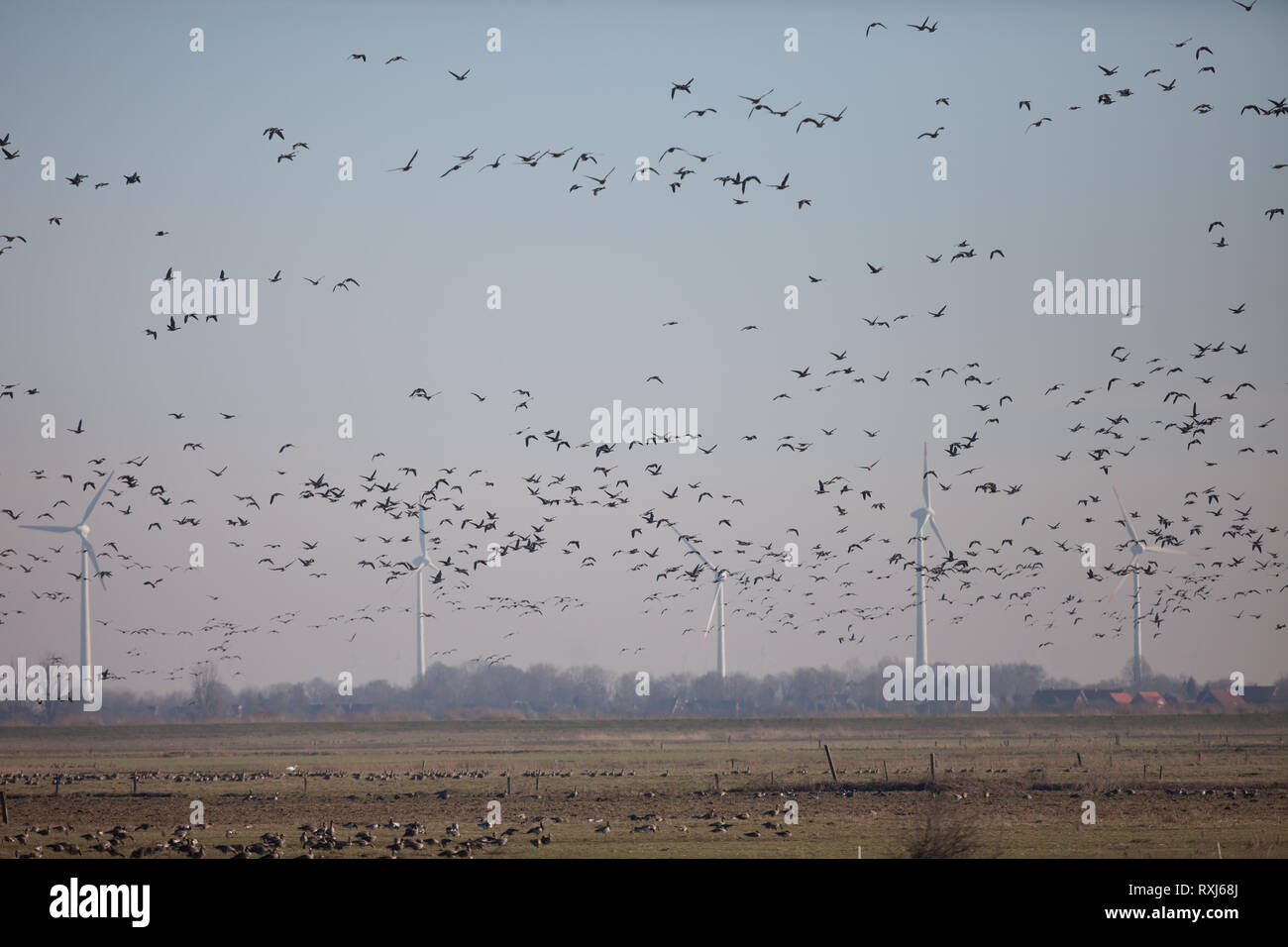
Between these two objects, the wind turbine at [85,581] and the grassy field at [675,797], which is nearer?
the grassy field at [675,797]

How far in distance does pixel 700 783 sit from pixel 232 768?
3540cm

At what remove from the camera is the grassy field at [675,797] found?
142ft

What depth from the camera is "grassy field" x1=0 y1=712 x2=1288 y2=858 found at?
4325cm

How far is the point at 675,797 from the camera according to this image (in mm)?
61031

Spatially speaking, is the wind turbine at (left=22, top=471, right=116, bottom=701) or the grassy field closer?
the grassy field

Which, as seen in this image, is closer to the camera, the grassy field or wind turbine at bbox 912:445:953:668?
the grassy field

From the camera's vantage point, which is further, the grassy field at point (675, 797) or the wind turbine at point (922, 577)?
the wind turbine at point (922, 577)

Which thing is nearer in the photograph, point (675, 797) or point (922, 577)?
point (675, 797)
